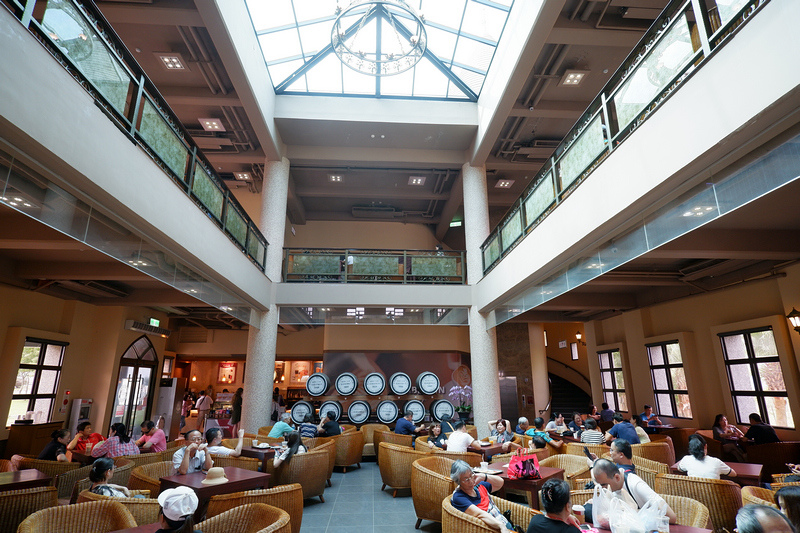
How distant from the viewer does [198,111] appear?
10586mm

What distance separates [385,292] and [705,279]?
7.19m

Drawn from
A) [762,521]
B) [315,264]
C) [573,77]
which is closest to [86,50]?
[762,521]

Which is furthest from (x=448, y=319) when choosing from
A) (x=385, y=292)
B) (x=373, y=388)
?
(x=373, y=388)

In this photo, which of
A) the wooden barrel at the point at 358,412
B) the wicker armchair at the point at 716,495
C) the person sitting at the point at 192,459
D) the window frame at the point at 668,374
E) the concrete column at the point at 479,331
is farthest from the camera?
the wooden barrel at the point at 358,412

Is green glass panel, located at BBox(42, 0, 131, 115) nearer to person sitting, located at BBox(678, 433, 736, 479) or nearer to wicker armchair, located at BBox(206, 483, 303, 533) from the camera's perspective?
wicker armchair, located at BBox(206, 483, 303, 533)

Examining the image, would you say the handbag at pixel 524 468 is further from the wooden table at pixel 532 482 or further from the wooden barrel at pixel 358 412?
the wooden barrel at pixel 358 412

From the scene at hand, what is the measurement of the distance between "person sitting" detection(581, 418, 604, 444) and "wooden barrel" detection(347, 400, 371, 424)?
20.9ft

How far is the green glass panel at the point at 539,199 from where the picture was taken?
22.1 feet

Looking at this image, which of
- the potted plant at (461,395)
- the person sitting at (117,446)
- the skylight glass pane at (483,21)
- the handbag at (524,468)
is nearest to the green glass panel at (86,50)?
the person sitting at (117,446)

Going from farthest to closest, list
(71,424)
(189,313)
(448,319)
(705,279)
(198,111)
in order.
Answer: (189,313)
(448,319)
(198,111)
(71,424)
(705,279)

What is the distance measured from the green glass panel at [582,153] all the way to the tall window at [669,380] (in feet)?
21.3

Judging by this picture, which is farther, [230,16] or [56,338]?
[56,338]

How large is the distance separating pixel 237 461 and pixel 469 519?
382cm

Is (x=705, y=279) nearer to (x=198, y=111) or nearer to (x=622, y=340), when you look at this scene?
(x=622, y=340)
